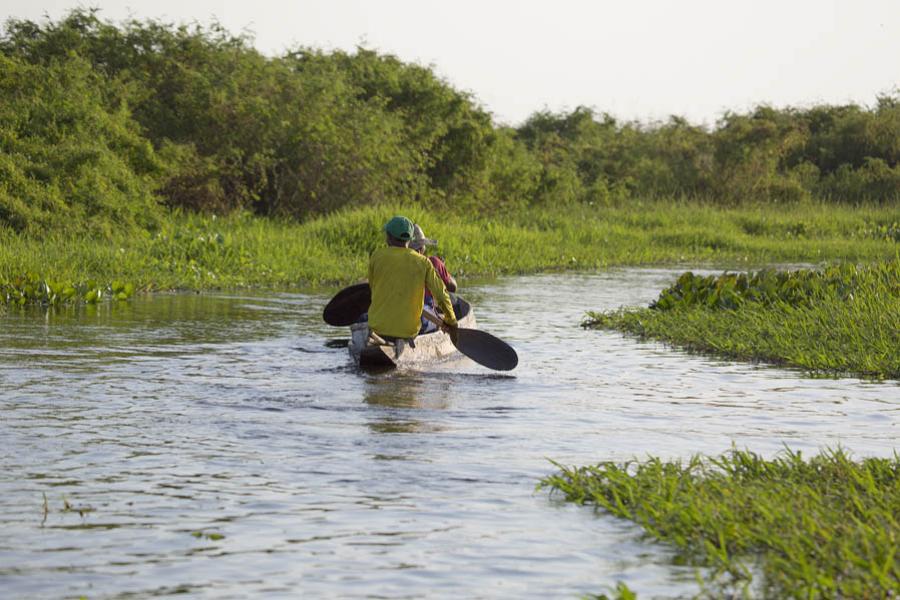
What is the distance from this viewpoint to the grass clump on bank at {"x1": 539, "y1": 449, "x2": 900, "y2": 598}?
17.9ft

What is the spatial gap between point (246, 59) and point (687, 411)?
21.7 meters

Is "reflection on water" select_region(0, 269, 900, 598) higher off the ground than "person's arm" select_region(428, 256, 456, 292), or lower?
lower

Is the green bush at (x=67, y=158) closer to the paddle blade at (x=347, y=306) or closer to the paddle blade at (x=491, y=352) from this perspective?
the paddle blade at (x=347, y=306)

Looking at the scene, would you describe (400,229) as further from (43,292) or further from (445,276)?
(43,292)

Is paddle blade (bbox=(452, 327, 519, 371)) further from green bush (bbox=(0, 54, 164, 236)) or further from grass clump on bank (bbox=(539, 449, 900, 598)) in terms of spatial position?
green bush (bbox=(0, 54, 164, 236))

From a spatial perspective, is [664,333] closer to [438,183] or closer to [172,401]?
[172,401]

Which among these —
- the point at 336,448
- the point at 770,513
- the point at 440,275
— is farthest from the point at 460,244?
the point at 770,513

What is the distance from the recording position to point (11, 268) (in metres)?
17.8

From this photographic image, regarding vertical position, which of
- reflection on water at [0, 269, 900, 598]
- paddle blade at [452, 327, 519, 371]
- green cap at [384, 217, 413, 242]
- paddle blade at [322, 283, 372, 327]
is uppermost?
green cap at [384, 217, 413, 242]

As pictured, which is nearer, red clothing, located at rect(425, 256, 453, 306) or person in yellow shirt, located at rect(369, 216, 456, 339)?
person in yellow shirt, located at rect(369, 216, 456, 339)

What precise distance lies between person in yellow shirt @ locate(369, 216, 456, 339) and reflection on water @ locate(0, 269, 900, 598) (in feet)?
1.52

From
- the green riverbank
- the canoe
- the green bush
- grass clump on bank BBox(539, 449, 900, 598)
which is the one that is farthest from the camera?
the green bush

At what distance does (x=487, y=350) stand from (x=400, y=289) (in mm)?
1051

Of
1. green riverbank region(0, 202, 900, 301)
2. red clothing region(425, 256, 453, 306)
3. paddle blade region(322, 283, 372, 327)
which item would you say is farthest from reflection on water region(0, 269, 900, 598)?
green riverbank region(0, 202, 900, 301)
